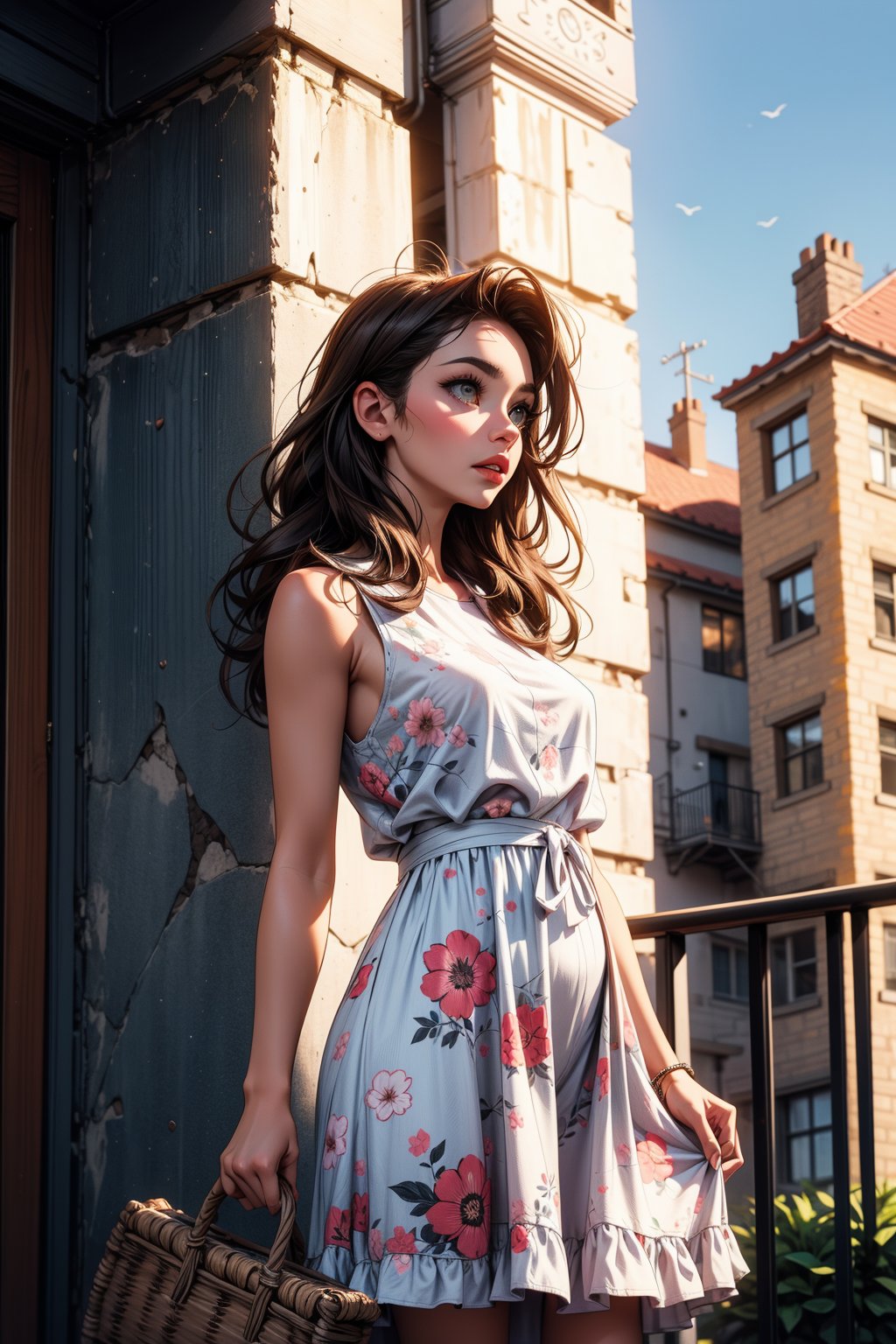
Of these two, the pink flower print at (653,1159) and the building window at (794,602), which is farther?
the building window at (794,602)

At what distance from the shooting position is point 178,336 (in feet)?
10.5

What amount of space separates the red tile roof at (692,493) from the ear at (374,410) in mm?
26527

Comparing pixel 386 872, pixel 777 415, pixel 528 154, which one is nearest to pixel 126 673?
pixel 386 872

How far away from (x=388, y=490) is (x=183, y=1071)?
110cm

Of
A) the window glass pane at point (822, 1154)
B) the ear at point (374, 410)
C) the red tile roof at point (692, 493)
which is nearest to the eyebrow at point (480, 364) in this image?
the ear at point (374, 410)

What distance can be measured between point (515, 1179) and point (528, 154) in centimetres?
274

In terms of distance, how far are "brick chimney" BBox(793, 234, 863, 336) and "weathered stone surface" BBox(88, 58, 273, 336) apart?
25.0 m

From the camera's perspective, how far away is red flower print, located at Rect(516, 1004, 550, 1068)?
229 cm

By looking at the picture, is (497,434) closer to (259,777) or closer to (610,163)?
(259,777)

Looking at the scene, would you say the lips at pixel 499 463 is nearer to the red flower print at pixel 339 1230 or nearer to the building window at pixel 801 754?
the red flower print at pixel 339 1230

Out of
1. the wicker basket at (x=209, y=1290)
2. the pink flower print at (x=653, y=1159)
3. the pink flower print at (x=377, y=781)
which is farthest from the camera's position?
the pink flower print at (x=377, y=781)

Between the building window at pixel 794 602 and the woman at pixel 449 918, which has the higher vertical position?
the building window at pixel 794 602

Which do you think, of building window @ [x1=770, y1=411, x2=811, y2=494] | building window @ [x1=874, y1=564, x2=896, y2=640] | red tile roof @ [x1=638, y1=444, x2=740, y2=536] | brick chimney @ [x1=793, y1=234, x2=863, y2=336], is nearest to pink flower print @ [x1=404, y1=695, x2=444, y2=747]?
building window @ [x1=874, y1=564, x2=896, y2=640]

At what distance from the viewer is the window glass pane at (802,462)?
26.2 meters
